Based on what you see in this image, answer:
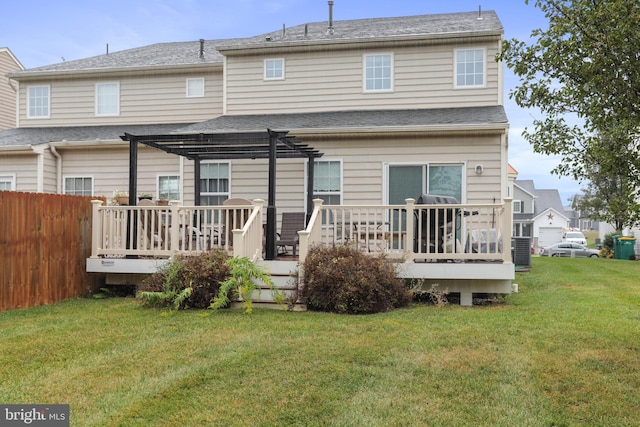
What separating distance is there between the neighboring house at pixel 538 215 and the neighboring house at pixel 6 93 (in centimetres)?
3587

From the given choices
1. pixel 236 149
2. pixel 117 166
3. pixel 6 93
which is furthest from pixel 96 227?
pixel 6 93

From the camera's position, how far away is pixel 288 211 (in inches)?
469

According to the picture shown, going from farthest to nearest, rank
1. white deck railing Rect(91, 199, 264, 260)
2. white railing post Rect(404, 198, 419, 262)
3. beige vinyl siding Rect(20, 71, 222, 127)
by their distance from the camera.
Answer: beige vinyl siding Rect(20, 71, 222, 127) < white deck railing Rect(91, 199, 264, 260) < white railing post Rect(404, 198, 419, 262)

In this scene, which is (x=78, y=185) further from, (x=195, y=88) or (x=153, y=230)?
(x=153, y=230)

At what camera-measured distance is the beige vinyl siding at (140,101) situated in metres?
14.5

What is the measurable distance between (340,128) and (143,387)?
777 cm

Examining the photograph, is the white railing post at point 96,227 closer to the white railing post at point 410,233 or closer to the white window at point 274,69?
the white railing post at point 410,233

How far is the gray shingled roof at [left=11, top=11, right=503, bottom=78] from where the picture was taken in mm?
12578

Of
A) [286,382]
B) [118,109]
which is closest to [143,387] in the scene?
[286,382]

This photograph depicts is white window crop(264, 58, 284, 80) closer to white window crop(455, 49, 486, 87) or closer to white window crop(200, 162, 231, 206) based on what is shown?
white window crop(200, 162, 231, 206)

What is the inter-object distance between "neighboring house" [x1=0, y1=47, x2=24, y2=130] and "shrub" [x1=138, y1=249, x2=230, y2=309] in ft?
50.6

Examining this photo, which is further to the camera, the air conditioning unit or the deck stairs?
the air conditioning unit

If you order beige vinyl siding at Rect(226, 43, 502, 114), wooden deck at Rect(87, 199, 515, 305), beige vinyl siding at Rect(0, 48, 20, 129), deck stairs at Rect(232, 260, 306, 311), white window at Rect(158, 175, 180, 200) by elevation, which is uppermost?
beige vinyl siding at Rect(0, 48, 20, 129)

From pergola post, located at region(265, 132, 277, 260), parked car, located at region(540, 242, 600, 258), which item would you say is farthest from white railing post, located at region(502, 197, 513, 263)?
parked car, located at region(540, 242, 600, 258)
